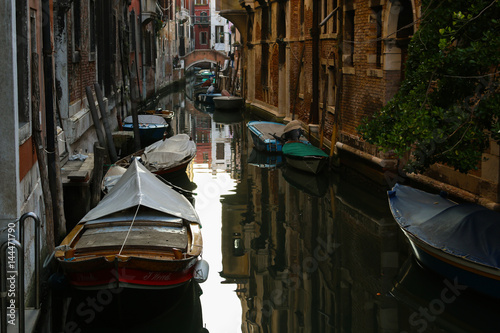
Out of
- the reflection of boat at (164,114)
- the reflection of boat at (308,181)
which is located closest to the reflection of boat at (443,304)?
the reflection of boat at (308,181)

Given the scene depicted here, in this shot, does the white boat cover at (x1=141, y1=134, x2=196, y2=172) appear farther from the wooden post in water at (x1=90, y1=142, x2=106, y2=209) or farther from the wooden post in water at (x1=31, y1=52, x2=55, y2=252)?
the wooden post in water at (x1=31, y1=52, x2=55, y2=252)

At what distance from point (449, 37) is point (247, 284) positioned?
348cm

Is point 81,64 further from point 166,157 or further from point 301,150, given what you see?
point 301,150

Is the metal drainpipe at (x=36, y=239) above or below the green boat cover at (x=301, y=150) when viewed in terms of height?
above

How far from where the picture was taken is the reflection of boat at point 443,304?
6449 mm

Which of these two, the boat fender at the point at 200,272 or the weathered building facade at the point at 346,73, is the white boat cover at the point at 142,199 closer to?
the boat fender at the point at 200,272

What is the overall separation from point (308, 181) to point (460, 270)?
7037 mm

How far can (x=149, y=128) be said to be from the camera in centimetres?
1714

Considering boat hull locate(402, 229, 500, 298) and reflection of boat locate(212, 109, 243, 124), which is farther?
reflection of boat locate(212, 109, 243, 124)

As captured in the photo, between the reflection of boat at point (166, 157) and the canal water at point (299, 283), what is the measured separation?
0.73 m

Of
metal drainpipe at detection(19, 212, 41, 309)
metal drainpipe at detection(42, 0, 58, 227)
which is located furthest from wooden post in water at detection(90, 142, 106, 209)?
metal drainpipe at detection(19, 212, 41, 309)

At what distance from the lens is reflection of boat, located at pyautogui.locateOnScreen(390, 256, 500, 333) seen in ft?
21.2

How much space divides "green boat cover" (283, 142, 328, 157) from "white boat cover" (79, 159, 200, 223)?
5759mm

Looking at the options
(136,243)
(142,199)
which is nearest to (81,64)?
(142,199)
